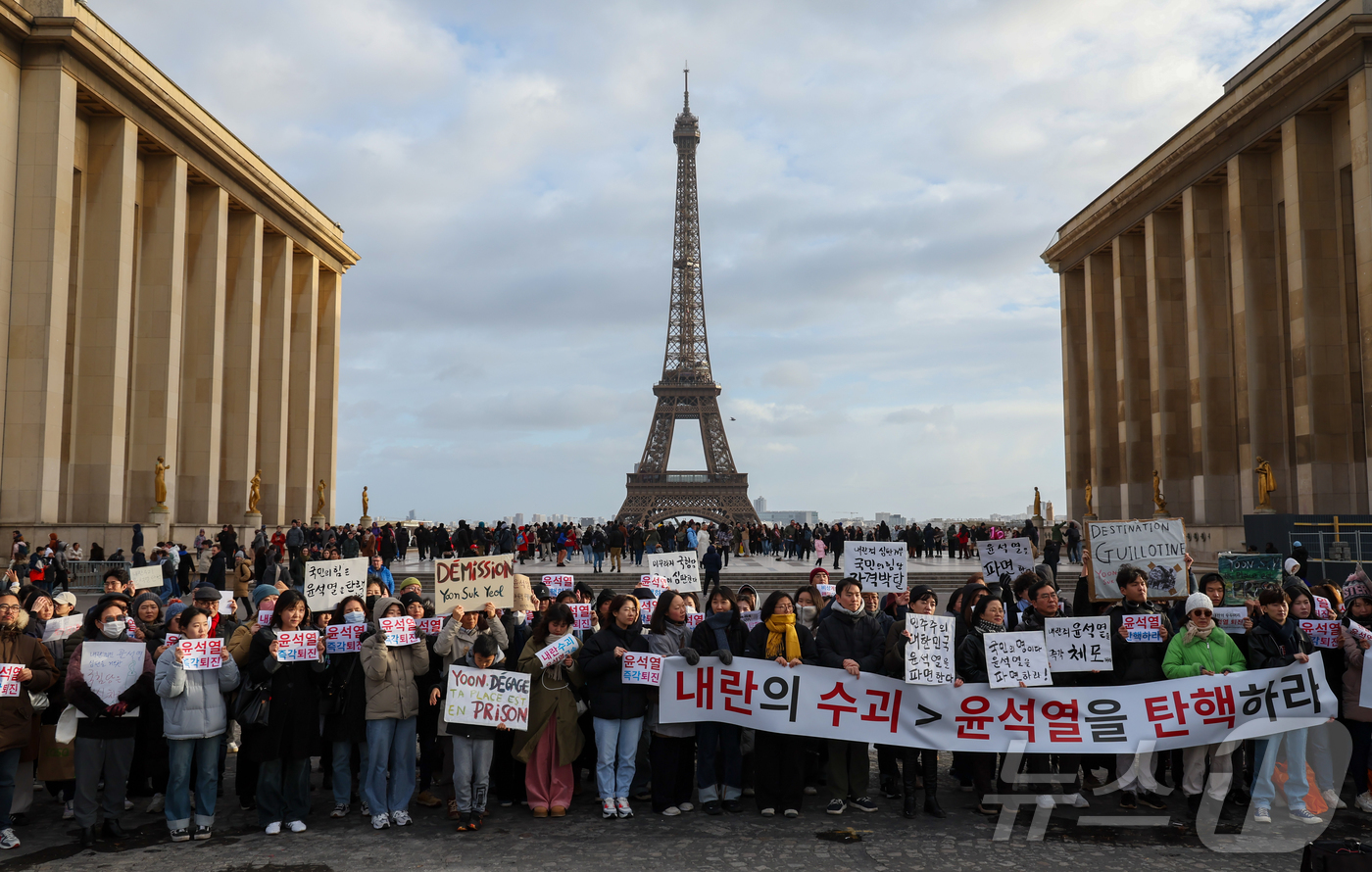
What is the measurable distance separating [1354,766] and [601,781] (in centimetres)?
618

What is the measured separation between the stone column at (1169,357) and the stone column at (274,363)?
36.7 meters

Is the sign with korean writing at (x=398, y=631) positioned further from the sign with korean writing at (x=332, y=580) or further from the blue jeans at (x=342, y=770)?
the sign with korean writing at (x=332, y=580)

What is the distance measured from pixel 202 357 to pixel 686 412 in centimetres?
4971

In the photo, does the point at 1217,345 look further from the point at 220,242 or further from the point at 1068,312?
the point at 220,242

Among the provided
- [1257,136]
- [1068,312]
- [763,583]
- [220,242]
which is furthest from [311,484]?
[1257,136]

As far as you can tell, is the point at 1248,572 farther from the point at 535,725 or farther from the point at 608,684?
the point at 535,725

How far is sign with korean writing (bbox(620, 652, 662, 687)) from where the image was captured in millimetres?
8039

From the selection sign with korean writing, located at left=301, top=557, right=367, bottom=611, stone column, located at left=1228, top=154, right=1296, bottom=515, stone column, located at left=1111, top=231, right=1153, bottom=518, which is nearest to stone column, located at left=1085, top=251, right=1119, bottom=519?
stone column, located at left=1111, top=231, right=1153, bottom=518

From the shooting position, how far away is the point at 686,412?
83688mm

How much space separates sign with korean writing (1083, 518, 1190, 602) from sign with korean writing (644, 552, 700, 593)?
14.3 ft

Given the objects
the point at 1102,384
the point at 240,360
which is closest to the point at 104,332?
the point at 240,360

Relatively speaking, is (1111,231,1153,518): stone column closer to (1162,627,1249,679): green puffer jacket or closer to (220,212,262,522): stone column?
(220,212,262,522): stone column

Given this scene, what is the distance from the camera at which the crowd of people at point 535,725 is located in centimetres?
740

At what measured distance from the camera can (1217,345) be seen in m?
37.6
